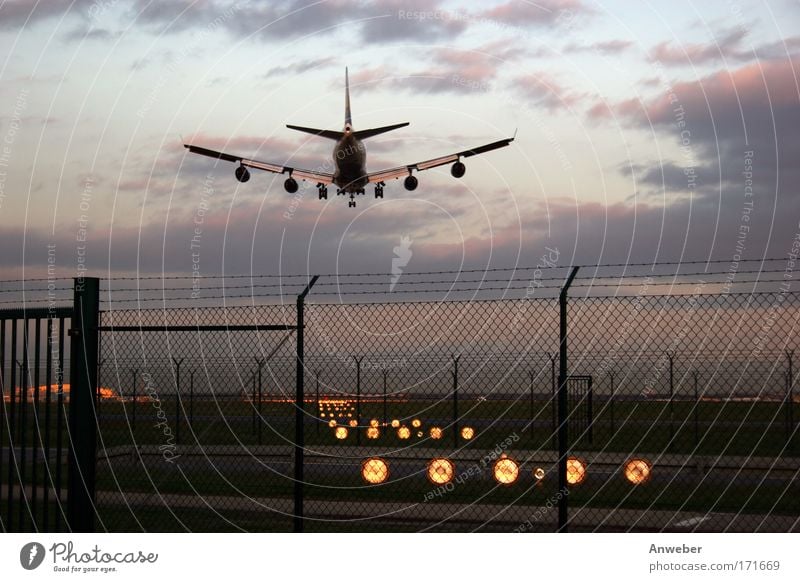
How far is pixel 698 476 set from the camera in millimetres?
18672

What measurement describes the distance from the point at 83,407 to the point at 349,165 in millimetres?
30072

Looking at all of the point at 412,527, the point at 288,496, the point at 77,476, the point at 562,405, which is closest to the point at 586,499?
the point at 412,527

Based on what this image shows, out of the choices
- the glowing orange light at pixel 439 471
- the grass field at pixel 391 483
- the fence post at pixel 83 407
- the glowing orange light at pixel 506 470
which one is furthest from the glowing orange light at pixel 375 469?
the fence post at pixel 83 407

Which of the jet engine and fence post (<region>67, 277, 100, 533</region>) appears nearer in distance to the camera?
fence post (<region>67, 277, 100, 533</region>)

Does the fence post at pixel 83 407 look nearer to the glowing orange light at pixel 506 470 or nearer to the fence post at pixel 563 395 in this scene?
the glowing orange light at pixel 506 470

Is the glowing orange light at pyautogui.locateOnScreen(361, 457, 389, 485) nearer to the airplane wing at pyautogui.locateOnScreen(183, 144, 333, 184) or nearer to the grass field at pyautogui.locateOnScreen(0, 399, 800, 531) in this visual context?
the grass field at pyautogui.locateOnScreen(0, 399, 800, 531)

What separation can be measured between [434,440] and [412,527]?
51.1ft

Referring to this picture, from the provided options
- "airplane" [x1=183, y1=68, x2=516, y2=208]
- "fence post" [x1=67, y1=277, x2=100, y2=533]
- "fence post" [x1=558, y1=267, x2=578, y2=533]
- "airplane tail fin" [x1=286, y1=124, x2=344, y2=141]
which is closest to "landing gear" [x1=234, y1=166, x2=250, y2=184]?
"airplane" [x1=183, y1=68, x2=516, y2=208]

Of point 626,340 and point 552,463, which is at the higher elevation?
point 626,340

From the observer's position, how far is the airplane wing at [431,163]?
3709cm

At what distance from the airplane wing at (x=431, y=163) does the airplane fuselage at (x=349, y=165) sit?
0.70m

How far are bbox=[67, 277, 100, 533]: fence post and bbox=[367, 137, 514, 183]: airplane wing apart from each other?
26.6 meters

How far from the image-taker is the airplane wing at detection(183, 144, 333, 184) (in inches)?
1505
